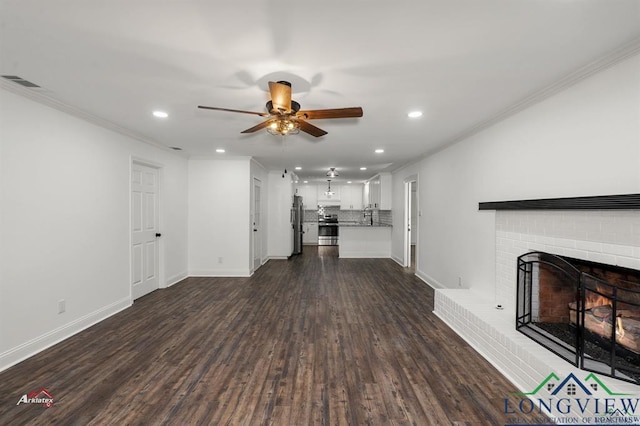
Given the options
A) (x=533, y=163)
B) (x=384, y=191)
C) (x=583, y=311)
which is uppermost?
(x=384, y=191)

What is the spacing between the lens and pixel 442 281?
4.46m

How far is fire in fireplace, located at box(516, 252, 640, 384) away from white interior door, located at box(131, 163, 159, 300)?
4875 mm

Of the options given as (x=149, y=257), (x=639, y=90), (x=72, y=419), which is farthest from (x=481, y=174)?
(x=149, y=257)

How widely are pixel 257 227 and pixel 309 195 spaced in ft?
14.7

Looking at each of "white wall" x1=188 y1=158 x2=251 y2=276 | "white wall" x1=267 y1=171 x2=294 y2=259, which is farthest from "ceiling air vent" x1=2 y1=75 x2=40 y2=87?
"white wall" x1=267 y1=171 x2=294 y2=259

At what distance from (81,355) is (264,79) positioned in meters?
3.03

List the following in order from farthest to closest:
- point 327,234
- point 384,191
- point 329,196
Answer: point 329,196, point 327,234, point 384,191

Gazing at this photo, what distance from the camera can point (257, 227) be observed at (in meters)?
6.46

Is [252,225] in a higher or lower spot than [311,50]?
lower

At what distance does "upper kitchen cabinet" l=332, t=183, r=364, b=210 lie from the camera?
10648 millimetres

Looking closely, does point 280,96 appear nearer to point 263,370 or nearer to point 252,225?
point 263,370

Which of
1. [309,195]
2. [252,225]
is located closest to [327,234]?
[309,195]

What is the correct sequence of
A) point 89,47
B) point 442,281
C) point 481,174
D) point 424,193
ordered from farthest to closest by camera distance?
point 424,193
point 442,281
point 481,174
point 89,47

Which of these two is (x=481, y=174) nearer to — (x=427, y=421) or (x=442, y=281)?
(x=442, y=281)
